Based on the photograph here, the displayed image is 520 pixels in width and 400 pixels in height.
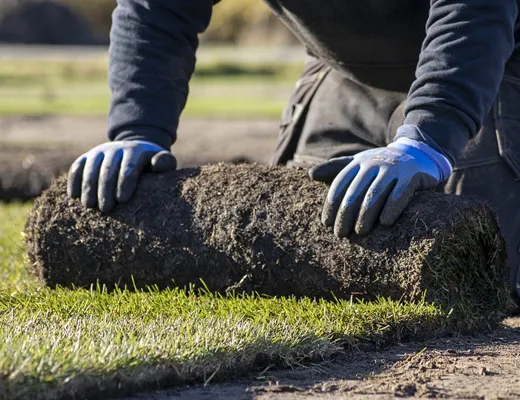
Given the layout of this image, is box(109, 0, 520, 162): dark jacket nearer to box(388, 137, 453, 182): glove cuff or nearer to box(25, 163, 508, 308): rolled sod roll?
box(388, 137, 453, 182): glove cuff

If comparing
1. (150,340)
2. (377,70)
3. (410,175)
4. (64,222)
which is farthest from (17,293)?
(377,70)

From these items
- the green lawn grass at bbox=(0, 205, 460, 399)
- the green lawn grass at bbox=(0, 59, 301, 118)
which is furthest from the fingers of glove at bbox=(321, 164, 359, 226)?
the green lawn grass at bbox=(0, 59, 301, 118)

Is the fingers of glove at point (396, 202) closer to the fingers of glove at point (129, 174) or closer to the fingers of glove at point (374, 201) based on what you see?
the fingers of glove at point (374, 201)

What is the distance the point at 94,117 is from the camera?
1515cm

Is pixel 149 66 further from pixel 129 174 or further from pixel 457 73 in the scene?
pixel 457 73

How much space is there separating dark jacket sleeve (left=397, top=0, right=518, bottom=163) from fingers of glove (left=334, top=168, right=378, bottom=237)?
32cm

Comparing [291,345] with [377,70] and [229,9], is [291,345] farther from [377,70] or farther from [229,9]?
[229,9]

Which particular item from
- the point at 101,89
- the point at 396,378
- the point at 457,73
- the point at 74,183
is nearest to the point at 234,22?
the point at 101,89

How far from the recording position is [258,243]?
160 inches

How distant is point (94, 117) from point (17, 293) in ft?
36.4

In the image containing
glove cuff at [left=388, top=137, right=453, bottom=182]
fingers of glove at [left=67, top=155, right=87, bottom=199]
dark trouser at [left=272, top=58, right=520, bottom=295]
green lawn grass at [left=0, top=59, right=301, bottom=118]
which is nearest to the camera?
glove cuff at [left=388, top=137, right=453, bottom=182]

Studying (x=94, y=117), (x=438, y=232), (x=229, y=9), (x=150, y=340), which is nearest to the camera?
(x=150, y=340)

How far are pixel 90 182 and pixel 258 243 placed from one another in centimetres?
82

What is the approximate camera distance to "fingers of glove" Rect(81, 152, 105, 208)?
14.4 feet
